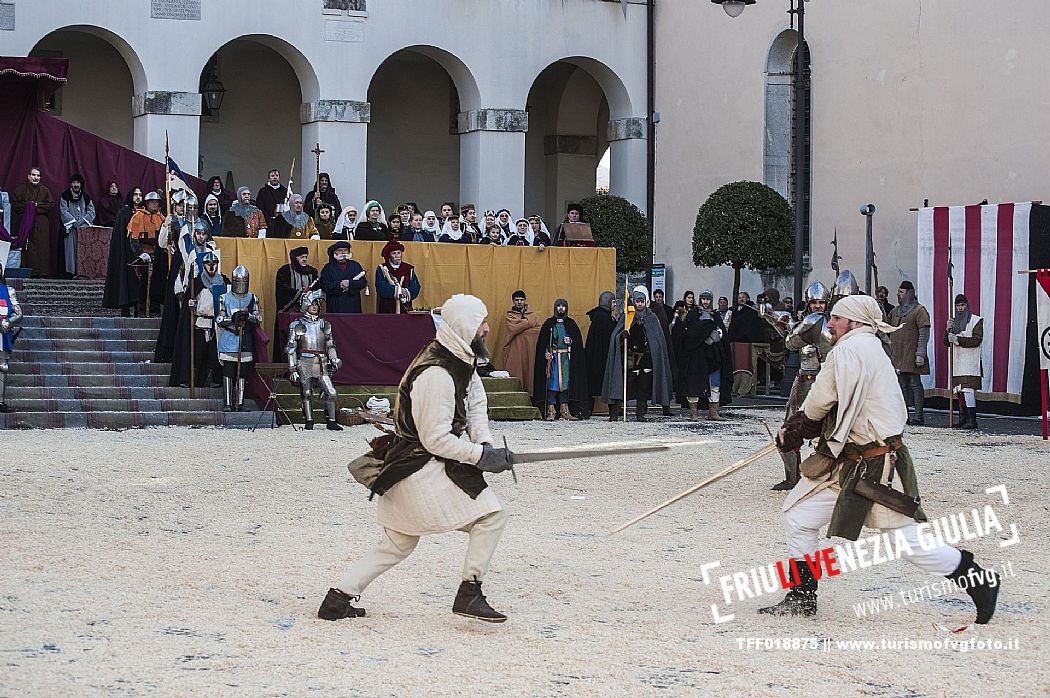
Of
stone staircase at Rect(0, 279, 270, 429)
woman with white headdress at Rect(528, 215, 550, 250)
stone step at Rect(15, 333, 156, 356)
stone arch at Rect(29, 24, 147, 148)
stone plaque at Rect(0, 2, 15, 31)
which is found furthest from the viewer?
stone arch at Rect(29, 24, 147, 148)

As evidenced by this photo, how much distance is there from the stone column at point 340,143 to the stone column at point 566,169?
19.9ft

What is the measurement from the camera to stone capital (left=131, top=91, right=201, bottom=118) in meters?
22.8

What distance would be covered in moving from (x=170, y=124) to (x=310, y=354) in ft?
28.6

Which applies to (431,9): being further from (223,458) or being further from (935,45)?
(223,458)

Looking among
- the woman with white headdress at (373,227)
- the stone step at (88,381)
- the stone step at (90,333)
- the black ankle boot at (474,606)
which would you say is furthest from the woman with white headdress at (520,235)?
the black ankle boot at (474,606)

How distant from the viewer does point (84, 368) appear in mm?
16750

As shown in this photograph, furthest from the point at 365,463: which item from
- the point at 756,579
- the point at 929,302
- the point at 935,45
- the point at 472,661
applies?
the point at 935,45

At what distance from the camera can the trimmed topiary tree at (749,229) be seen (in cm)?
2200

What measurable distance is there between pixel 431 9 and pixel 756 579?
1845 cm

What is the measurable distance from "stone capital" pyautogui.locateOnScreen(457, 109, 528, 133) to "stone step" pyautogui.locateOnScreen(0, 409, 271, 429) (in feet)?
33.0

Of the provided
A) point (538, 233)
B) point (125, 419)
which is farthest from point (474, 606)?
point (538, 233)

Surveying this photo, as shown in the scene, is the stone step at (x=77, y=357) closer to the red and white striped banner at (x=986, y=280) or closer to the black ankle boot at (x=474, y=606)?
the red and white striped banner at (x=986, y=280)

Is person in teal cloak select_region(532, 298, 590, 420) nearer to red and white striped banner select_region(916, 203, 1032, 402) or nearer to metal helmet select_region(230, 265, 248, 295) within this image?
metal helmet select_region(230, 265, 248, 295)

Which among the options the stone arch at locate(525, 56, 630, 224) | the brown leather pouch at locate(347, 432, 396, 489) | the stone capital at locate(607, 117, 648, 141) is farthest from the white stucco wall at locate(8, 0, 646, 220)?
the brown leather pouch at locate(347, 432, 396, 489)
